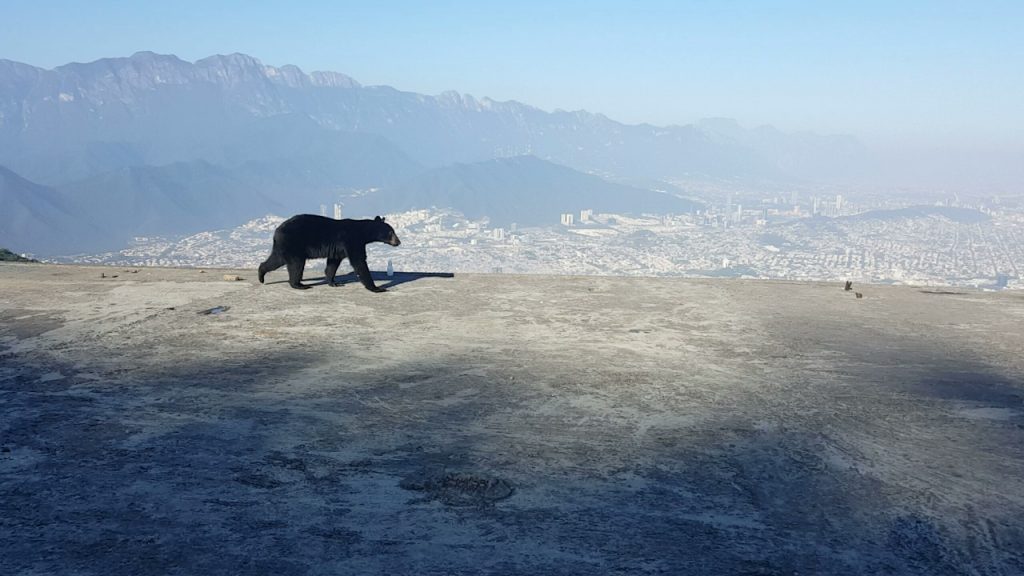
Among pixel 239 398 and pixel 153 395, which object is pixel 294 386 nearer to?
pixel 239 398

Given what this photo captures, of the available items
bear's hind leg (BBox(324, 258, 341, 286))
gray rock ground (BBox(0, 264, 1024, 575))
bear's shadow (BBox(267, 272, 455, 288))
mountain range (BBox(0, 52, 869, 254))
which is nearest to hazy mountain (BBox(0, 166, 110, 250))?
mountain range (BBox(0, 52, 869, 254))

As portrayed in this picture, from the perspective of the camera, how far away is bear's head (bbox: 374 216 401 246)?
11.1 meters

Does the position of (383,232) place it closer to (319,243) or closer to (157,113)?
(319,243)

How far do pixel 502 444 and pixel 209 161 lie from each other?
139 metres

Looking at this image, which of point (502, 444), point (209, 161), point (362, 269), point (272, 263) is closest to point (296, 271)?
point (272, 263)

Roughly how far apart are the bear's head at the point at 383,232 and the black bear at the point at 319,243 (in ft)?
0.15

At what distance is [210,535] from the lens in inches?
138

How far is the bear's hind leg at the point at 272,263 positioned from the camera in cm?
1066

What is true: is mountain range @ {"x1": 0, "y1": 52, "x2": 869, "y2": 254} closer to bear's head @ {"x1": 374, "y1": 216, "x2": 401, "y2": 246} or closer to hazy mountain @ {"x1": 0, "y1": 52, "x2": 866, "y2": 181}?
hazy mountain @ {"x1": 0, "y1": 52, "x2": 866, "y2": 181}

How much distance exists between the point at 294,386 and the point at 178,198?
283 feet

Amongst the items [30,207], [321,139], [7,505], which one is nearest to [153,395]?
[7,505]

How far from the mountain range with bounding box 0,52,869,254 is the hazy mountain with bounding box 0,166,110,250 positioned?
0.19 metres

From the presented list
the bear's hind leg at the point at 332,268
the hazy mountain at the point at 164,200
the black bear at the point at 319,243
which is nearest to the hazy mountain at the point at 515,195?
the hazy mountain at the point at 164,200

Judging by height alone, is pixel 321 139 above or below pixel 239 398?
above
